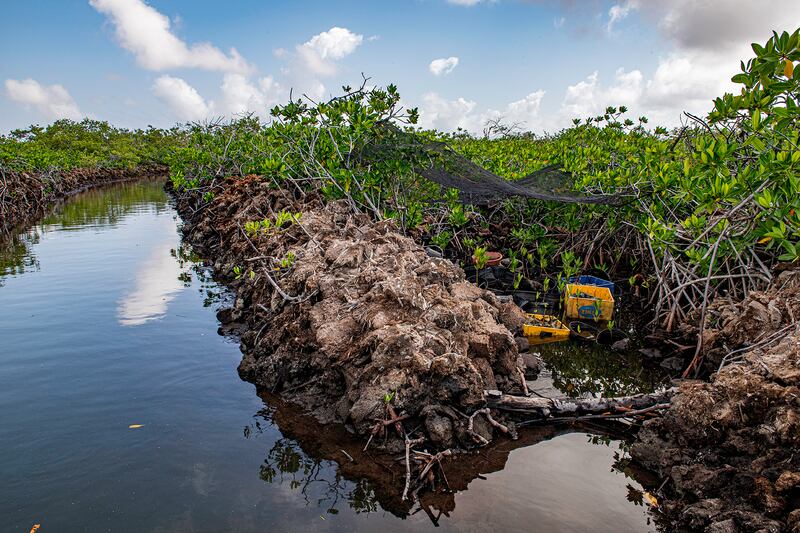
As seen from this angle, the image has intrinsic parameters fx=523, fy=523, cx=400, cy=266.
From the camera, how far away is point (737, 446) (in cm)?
368

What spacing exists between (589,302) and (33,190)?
A: 2070cm

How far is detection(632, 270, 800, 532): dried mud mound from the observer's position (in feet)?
10.5

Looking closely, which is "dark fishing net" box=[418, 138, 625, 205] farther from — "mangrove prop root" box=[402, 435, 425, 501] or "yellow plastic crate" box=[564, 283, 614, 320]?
"mangrove prop root" box=[402, 435, 425, 501]

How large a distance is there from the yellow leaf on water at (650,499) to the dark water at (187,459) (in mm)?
89

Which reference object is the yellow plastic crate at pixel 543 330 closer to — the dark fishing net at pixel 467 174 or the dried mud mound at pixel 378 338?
the dried mud mound at pixel 378 338

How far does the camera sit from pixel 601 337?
23.2ft

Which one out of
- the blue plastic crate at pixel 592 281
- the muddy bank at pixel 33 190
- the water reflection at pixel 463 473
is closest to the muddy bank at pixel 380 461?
the water reflection at pixel 463 473

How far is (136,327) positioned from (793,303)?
7915 millimetres

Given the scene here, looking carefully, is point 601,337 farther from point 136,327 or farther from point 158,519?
point 136,327

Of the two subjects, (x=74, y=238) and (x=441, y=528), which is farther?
(x=74, y=238)

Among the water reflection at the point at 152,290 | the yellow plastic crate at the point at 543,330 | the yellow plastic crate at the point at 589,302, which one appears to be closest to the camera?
the yellow plastic crate at the point at 543,330

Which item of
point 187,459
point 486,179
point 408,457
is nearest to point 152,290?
point 187,459

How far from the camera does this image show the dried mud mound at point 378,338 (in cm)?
457

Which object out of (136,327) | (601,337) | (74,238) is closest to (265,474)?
(136,327)
